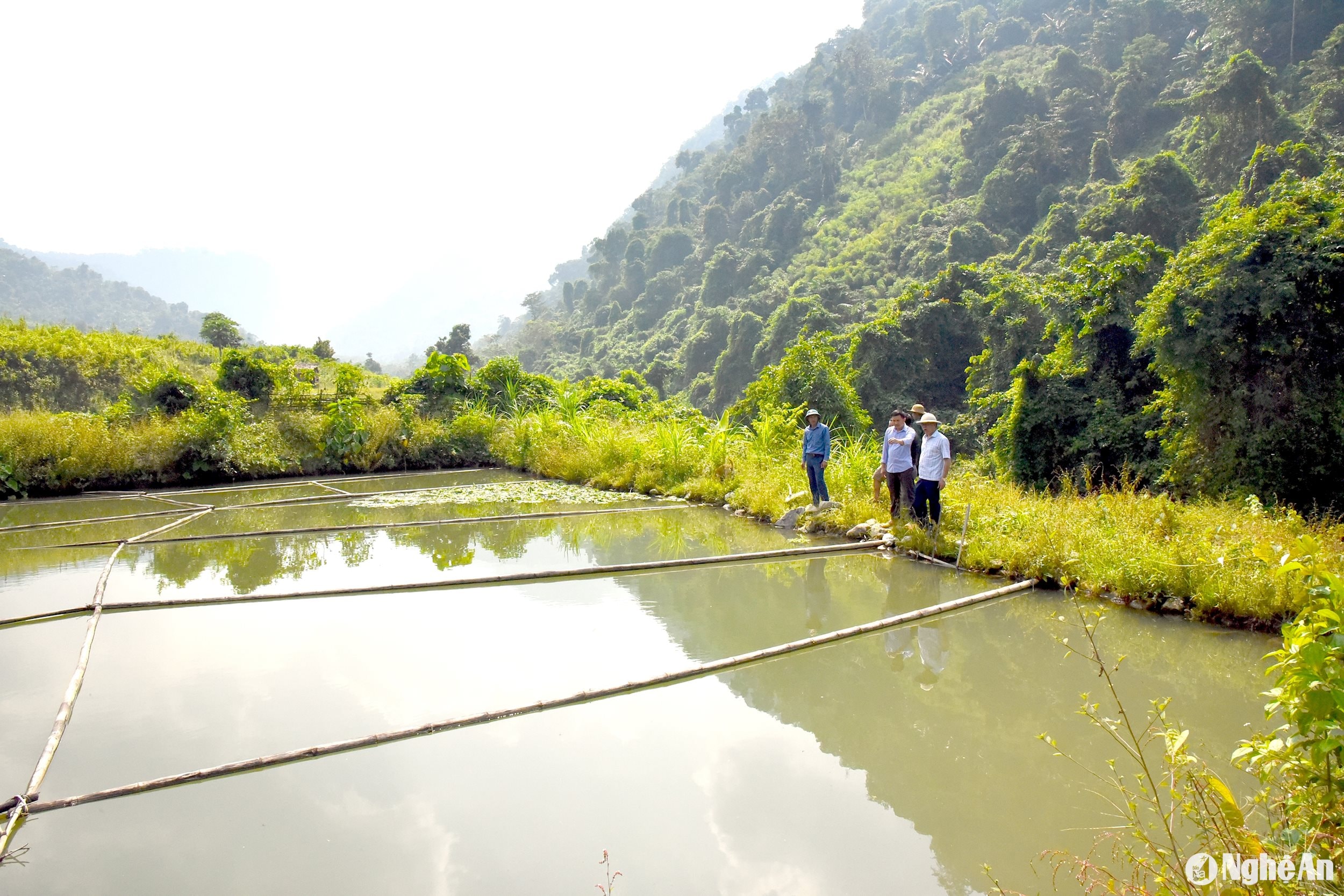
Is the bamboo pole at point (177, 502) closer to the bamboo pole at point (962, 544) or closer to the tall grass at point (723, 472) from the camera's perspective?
the tall grass at point (723, 472)

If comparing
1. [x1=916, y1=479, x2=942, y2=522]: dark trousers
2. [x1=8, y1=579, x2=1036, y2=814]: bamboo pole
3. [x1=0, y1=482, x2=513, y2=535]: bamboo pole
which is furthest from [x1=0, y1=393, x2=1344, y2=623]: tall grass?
[x1=0, y1=482, x2=513, y2=535]: bamboo pole

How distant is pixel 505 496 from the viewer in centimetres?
1245

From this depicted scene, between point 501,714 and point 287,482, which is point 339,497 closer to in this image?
point 287,482

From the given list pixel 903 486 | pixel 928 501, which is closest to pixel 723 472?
pixel 903 486

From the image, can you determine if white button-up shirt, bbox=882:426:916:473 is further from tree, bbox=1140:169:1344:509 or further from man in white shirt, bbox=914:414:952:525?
tree, bbox=1140:169:1344:509

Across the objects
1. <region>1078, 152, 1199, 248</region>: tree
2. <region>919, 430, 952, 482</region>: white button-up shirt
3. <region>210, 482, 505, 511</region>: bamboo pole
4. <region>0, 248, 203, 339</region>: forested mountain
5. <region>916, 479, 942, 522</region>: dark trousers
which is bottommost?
<region>210, 482, 505, 511</region>: bamboo pole

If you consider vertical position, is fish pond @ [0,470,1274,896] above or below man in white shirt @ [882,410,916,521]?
below

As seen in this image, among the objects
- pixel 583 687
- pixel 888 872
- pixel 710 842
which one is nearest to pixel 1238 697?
pixel 888 872

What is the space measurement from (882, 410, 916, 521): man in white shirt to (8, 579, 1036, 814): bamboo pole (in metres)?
2.00

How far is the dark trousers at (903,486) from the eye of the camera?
7.97 metres

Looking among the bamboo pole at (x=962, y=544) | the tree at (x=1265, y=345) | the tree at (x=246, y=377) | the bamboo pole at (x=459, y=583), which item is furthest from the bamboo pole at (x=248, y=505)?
the tree at (x=1265, y=345)

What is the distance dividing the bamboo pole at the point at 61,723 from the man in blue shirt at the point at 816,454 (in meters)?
6.88

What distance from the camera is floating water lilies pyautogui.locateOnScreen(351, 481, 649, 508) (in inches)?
467

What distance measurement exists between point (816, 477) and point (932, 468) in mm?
2054
